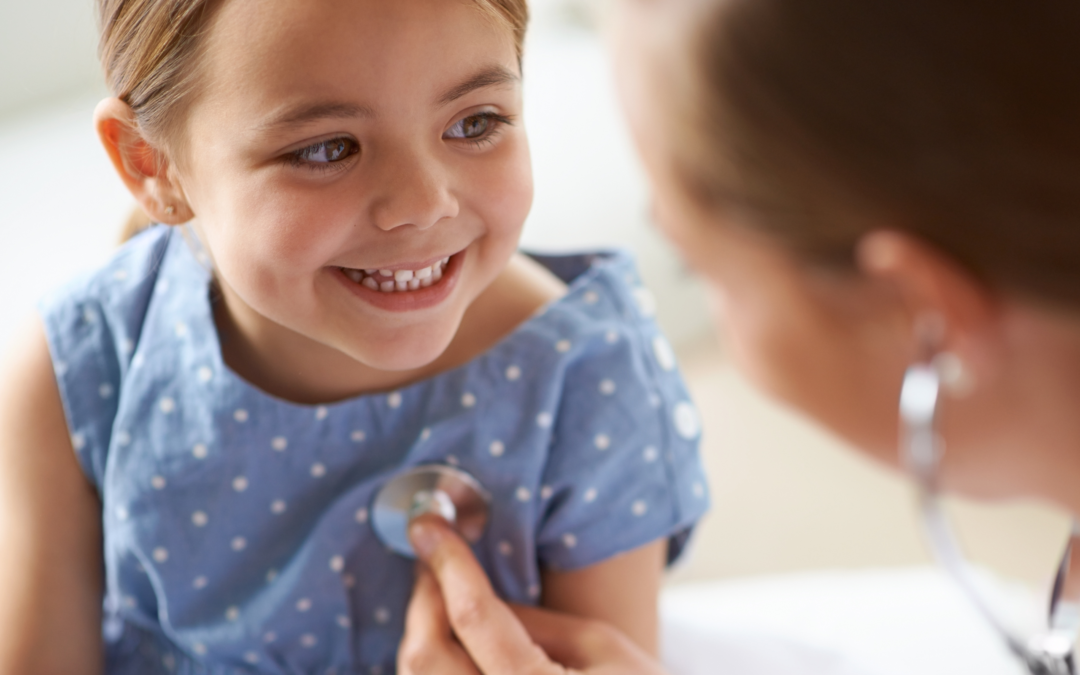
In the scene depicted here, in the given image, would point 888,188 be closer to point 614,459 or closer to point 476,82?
point 476,82

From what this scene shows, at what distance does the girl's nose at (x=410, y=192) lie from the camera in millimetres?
651

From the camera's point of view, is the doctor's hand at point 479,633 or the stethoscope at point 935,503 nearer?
the stethoscope at point 935,503

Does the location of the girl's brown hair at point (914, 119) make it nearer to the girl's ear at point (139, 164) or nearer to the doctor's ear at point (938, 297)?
the doctor's ear at point (938, 297)

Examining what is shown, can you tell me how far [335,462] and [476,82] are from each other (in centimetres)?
32

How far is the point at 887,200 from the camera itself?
0.39m

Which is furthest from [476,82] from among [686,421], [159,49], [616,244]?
[616,244]

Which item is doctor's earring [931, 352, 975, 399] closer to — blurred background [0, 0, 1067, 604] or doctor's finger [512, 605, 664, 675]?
doctor's finger [512, 605, 664, 675]

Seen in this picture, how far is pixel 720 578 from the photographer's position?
51.9 inches

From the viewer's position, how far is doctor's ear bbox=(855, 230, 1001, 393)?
0.39 meters

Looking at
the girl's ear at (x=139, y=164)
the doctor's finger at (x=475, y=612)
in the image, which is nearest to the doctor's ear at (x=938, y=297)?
the doctor's finger at (x=475, y=612)

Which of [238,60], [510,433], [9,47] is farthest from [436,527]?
[9,47]

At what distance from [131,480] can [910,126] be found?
0.65 meters

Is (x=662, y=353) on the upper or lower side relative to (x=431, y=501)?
upper

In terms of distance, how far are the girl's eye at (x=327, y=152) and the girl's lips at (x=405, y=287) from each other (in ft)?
0.25
